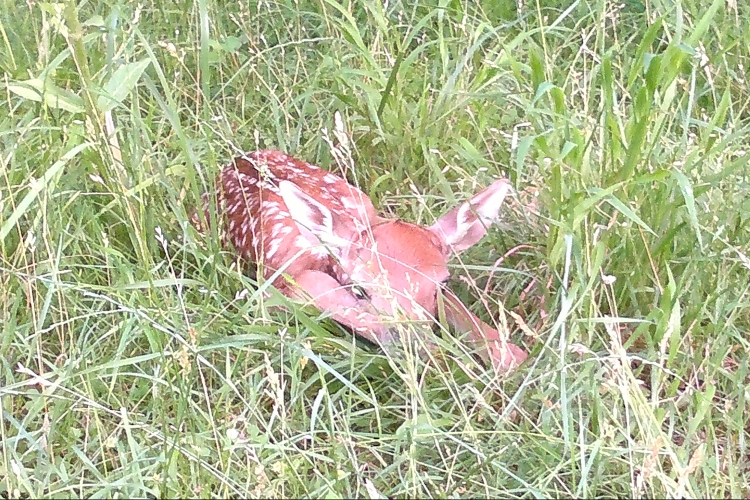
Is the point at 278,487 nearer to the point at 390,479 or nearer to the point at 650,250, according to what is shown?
the point at 390,479

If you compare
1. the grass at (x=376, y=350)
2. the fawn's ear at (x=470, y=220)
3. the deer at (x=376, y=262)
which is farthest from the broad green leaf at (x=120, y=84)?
the fawn's ear at (x=470, y=220)

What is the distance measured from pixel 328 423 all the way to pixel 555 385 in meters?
0.53

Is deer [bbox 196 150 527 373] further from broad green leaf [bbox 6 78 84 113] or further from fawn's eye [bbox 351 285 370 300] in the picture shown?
broad green leaf [bbox 6 78 84 113]

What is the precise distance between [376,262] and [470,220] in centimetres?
33

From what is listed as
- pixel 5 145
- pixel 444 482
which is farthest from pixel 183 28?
pixel 444 482

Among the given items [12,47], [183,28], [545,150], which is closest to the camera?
[545,150]

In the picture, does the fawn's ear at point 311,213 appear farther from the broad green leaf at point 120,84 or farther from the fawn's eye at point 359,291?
the broad green leaf at point 120,84

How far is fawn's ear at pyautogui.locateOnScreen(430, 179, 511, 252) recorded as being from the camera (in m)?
2.41

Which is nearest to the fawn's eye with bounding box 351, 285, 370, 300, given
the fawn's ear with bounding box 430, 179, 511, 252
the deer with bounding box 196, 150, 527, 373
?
the deer with bounding box 196, 150, 527, 373

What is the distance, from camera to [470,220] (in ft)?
8.21

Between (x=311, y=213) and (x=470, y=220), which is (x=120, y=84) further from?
(x=470, y=220)

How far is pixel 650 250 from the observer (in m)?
2.33

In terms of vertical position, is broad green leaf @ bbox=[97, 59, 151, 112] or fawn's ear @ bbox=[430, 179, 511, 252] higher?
broad green leaf @ bbox=[97, 59, 151, 112]

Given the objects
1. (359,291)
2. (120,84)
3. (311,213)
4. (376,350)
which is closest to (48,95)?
(120,84)
